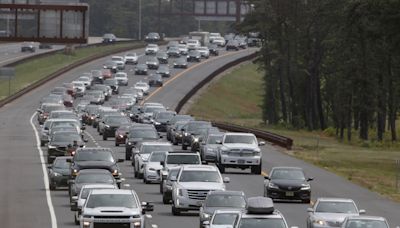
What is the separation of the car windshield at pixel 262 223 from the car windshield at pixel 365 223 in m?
1.85

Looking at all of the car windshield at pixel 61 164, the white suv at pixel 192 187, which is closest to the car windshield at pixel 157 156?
the car windshield at pixel 61 164

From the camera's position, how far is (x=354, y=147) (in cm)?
9675

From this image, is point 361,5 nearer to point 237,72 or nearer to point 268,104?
point 268,104

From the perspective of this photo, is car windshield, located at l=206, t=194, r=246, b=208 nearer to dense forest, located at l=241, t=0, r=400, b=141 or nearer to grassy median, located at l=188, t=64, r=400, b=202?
grassy median, located at l=188, t=64, r=400, b=202

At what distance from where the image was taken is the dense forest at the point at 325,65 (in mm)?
112831

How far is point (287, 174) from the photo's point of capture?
163ft

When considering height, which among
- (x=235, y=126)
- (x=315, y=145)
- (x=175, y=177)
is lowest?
(x=315, y=145)

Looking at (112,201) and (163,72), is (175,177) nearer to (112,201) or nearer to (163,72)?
(112,201)

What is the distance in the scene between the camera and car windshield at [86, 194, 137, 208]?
35812mm

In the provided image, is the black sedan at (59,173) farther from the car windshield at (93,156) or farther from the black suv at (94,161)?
the car windshield at (93,156)

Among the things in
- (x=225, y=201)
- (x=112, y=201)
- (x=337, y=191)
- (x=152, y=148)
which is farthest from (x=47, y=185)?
(x=112, y=201)

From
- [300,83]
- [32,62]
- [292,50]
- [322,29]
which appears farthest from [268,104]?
[32,62]

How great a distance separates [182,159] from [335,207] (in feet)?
52.3

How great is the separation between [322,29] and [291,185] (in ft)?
252
